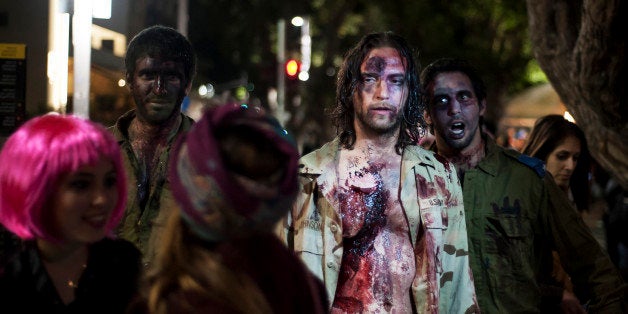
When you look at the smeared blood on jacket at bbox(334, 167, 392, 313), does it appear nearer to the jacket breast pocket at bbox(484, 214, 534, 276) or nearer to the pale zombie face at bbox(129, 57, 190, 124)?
the jacket breast pocket at bbox(484, 214, 534, 276)

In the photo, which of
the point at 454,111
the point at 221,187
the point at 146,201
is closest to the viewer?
the point at 221,187

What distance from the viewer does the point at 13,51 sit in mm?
6660

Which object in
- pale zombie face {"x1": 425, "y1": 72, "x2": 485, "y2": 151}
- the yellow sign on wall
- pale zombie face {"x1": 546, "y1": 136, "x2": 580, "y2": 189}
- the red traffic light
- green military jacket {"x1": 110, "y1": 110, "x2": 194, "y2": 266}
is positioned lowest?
green military jacket {"x1": 110, "y1": 110, "x2": 194, "y2": 266}

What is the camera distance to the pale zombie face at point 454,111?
560cm

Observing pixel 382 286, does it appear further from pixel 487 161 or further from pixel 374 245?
pixel 487 161

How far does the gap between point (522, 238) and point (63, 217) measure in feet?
9.88

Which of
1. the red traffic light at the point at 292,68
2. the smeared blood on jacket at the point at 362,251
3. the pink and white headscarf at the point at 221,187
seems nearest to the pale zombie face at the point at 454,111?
the smeared blood on jacket at the point at 362,251

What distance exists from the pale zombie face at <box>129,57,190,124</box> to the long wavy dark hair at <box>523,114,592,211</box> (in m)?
2.88

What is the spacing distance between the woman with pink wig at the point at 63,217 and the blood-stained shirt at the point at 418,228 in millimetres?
1406

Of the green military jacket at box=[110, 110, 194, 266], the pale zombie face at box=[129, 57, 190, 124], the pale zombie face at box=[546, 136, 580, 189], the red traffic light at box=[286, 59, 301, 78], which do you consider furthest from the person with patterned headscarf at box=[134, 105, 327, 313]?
the red traffic light at box=[286, 59, 301, 78]

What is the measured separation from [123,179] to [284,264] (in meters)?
1.00

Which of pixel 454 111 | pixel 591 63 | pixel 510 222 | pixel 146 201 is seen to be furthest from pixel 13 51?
pixel 591 63

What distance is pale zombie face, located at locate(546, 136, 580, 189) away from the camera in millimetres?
6656

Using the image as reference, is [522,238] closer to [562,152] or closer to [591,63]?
[562,152]
